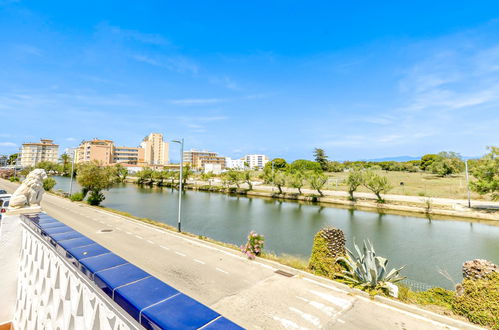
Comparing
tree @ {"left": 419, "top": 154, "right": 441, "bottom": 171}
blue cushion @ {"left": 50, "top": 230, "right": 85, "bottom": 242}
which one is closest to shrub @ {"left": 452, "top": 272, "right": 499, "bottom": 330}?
blue cushion @ {"left": 50, "top": 230, "right": 85, "bottom": 242}

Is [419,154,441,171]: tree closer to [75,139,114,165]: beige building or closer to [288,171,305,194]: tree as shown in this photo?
[288,171,305,194]: tree

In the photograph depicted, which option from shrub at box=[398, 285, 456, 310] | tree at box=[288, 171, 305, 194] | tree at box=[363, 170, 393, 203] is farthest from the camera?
tree at box=[288, 171, 305, 194]

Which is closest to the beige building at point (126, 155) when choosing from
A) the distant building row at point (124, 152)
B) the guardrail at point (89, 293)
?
the distant building row at point (124, 152)

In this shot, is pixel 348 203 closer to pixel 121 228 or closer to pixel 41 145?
pixel 121 228

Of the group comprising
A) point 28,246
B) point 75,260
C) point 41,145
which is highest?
point 41,145

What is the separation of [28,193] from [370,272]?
11.2m

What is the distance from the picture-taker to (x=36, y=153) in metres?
125

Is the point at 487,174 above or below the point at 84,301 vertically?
above

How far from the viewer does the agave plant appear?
828cm

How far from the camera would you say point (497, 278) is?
605 centimetres

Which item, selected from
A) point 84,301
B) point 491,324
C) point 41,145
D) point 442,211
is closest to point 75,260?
point 84,301

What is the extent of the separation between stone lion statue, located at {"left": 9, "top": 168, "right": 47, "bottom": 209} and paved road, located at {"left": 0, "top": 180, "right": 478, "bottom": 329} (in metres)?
4.89

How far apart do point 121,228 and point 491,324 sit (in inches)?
735

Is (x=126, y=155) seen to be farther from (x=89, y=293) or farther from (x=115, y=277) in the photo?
(x=115, y=277)
